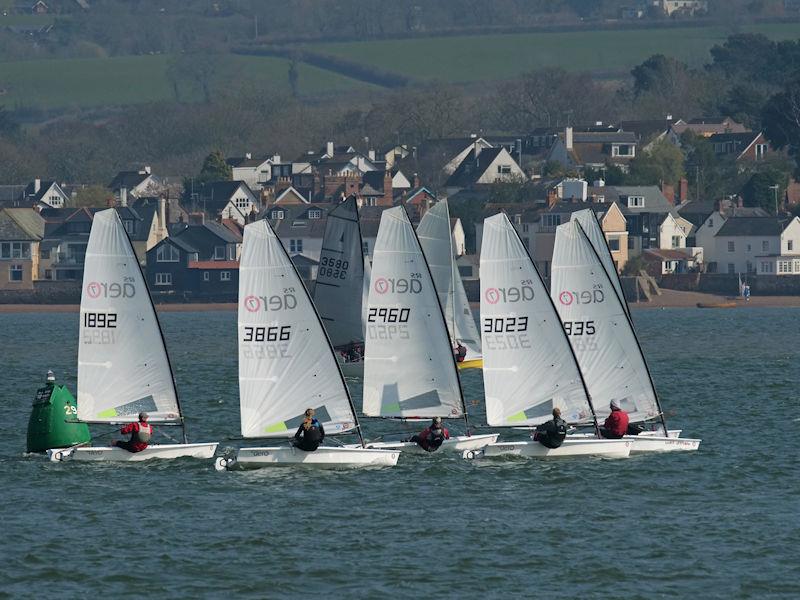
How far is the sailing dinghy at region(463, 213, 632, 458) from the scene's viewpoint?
138 ft

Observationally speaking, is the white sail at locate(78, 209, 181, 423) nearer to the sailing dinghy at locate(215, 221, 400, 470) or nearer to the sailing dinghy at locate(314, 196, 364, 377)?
the sailing dinghy at locate(215, 221, 400, 470)

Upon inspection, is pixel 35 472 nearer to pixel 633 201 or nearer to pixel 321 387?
pixel 321 387

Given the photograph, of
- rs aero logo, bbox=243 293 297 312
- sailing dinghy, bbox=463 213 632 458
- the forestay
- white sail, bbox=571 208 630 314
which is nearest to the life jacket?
rs aero logo, bbox=243 293 297 312

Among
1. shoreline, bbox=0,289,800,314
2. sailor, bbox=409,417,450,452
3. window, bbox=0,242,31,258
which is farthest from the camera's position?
window, bbox=0,242,31,258

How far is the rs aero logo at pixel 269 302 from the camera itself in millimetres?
40156

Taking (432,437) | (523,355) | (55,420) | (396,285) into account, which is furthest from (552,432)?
(55,420)

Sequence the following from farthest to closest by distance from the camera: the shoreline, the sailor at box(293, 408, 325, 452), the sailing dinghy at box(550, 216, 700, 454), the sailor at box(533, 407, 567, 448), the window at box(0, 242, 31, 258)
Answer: the window at box(0, 242, 31, 258)
the shoreline
the sailing dinghy at box(550, 216, 700, 454)
the sailor at box(533, 407, 567, 448)
the sailor at box(293, 408, 325, 452)

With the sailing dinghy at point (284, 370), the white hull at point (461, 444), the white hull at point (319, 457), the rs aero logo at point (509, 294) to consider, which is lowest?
the white hull at point (319, 457)

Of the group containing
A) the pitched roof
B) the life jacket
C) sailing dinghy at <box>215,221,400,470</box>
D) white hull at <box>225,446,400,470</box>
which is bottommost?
white hull at <box>225,446,400,470</box>

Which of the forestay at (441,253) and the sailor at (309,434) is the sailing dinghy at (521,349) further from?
the forestay at (441,253)

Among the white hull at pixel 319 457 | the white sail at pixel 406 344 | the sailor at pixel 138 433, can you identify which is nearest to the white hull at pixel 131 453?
the sailor at pixel 138 433

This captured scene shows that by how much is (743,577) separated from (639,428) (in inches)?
464

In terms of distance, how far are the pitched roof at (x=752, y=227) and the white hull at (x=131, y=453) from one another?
104 meters

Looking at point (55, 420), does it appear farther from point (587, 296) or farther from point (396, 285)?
point (587, 296)
